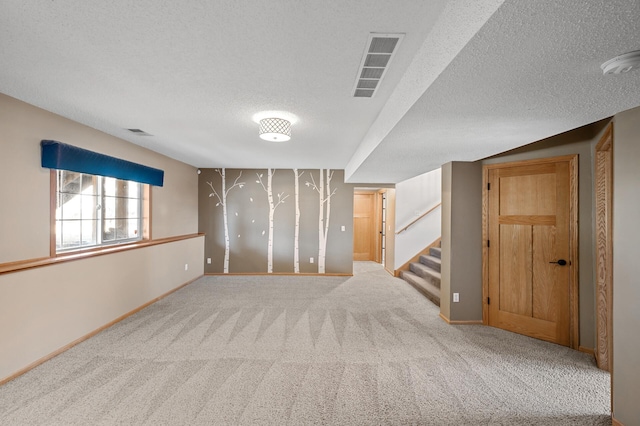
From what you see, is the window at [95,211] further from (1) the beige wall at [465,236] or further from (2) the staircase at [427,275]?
(2) the staircase at [427,275]

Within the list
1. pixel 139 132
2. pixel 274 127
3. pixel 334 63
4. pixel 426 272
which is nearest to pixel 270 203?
pixel 139 132

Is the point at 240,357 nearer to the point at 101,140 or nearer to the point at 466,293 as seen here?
the point at 466,293

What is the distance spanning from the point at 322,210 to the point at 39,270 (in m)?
4.56

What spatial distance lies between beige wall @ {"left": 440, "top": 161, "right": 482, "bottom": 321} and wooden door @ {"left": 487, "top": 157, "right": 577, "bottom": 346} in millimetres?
136

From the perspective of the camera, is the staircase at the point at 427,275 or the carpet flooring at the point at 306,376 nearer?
the carpet flooring at the point at 306,376

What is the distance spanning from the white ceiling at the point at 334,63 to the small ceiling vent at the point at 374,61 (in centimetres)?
5

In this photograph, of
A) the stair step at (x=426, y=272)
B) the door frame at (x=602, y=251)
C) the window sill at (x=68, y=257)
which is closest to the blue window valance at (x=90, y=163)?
the window sill at (x=68, y=257)

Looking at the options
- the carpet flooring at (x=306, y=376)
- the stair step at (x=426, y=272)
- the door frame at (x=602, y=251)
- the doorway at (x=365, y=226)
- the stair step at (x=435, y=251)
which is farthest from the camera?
the doorway at (x=365, y=226)

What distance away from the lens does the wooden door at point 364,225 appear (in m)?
8.25

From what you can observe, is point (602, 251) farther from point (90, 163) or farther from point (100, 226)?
point (100, 226)

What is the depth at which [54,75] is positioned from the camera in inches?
78.7

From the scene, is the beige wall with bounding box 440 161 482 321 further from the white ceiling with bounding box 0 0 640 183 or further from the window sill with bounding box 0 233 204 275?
the window sill with bounding box 0 233 204 275

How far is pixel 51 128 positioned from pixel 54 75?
1103mm

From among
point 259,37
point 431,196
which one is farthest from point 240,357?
point 431,196
